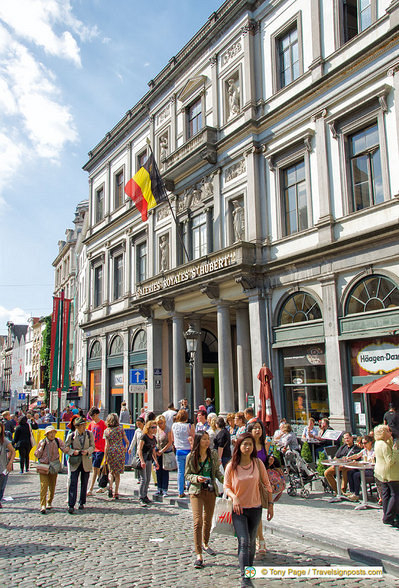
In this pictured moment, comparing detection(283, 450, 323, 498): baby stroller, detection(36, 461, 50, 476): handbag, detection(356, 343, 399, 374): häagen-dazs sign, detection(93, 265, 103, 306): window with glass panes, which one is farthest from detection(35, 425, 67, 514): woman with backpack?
detection(93, 265, 103, 306): window with glass panes

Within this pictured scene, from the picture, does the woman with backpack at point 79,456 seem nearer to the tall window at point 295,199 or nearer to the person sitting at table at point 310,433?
the person sitting at table at point 310,433

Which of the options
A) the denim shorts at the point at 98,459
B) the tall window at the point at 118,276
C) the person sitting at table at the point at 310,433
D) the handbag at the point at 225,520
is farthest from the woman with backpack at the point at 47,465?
the tall window at the point at 118,276

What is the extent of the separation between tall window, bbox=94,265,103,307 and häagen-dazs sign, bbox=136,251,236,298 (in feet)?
28.5

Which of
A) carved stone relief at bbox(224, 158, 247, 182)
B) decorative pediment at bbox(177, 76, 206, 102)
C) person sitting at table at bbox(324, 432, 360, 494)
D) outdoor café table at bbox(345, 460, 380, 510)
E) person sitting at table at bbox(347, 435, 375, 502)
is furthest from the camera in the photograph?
decorative pediment at bbox(177, 76, 206, 102)

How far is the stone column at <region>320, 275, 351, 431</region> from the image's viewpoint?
16.5 m

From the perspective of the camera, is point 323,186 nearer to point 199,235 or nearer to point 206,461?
point 199,235

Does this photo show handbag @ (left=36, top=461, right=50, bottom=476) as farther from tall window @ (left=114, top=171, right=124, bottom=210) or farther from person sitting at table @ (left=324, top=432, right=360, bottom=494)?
tall window @ (left=114, top=171, right=124, bottom=210)

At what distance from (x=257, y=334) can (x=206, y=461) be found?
12.9 meters

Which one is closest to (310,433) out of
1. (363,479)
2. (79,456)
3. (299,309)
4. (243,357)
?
(363,479)

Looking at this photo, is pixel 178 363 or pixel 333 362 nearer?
pixel 333 362

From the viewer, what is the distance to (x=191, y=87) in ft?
86.6

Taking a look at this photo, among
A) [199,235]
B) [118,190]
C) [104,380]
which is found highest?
[118,190]

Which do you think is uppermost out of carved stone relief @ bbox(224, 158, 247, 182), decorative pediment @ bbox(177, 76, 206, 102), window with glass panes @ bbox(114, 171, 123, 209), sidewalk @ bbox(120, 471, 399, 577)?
decorative pediment @ bbox(177, 76, 206, 102)

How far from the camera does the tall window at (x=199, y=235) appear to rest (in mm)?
24625
